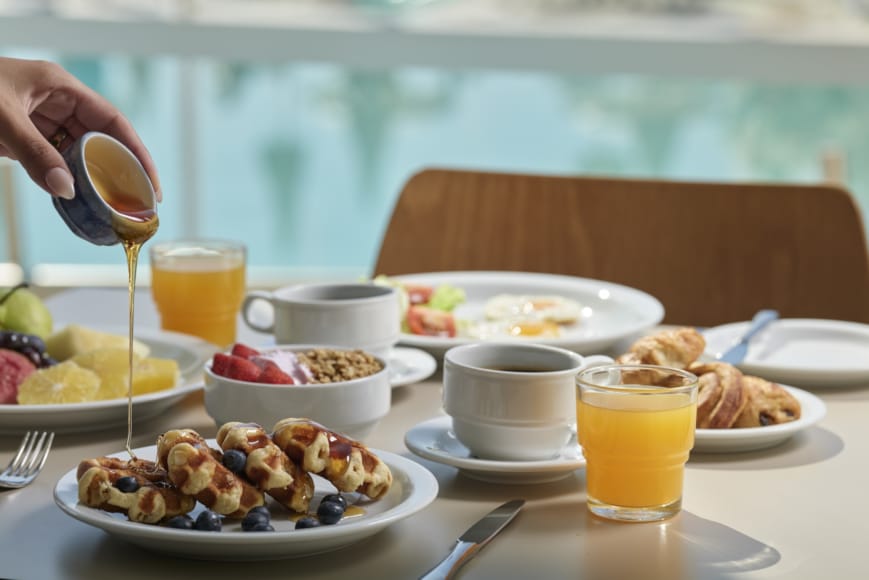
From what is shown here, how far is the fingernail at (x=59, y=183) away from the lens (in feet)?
3.72

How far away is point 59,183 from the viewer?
113 centimetres

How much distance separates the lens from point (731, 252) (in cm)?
242

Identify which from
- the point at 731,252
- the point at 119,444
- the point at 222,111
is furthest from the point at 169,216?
the point at 119,444

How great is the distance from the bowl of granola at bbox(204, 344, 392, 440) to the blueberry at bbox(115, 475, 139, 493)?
262mm

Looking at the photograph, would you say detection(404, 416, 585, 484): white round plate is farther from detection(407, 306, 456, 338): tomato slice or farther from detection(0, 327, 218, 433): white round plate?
detection(407, 306, 456, 338): tomato slice

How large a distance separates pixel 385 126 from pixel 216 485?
3011 millimetres

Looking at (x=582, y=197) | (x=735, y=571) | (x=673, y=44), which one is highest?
(x=673, y=44)

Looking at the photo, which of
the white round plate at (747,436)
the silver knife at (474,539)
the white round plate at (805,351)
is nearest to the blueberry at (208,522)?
the silver knife at (474,539)

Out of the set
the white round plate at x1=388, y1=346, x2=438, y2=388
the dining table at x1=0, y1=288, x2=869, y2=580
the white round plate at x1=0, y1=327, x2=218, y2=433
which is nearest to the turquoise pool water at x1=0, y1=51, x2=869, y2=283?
the white round plate at x1=388, y1=346, x2=438, y2=388

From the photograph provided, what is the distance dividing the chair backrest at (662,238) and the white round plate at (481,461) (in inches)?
45.1

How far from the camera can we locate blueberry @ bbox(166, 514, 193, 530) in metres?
0.97

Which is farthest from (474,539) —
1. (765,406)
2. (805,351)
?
(805,351)

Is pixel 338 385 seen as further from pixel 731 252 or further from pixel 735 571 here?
pixel 731 252

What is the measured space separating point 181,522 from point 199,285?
83 centimetres
